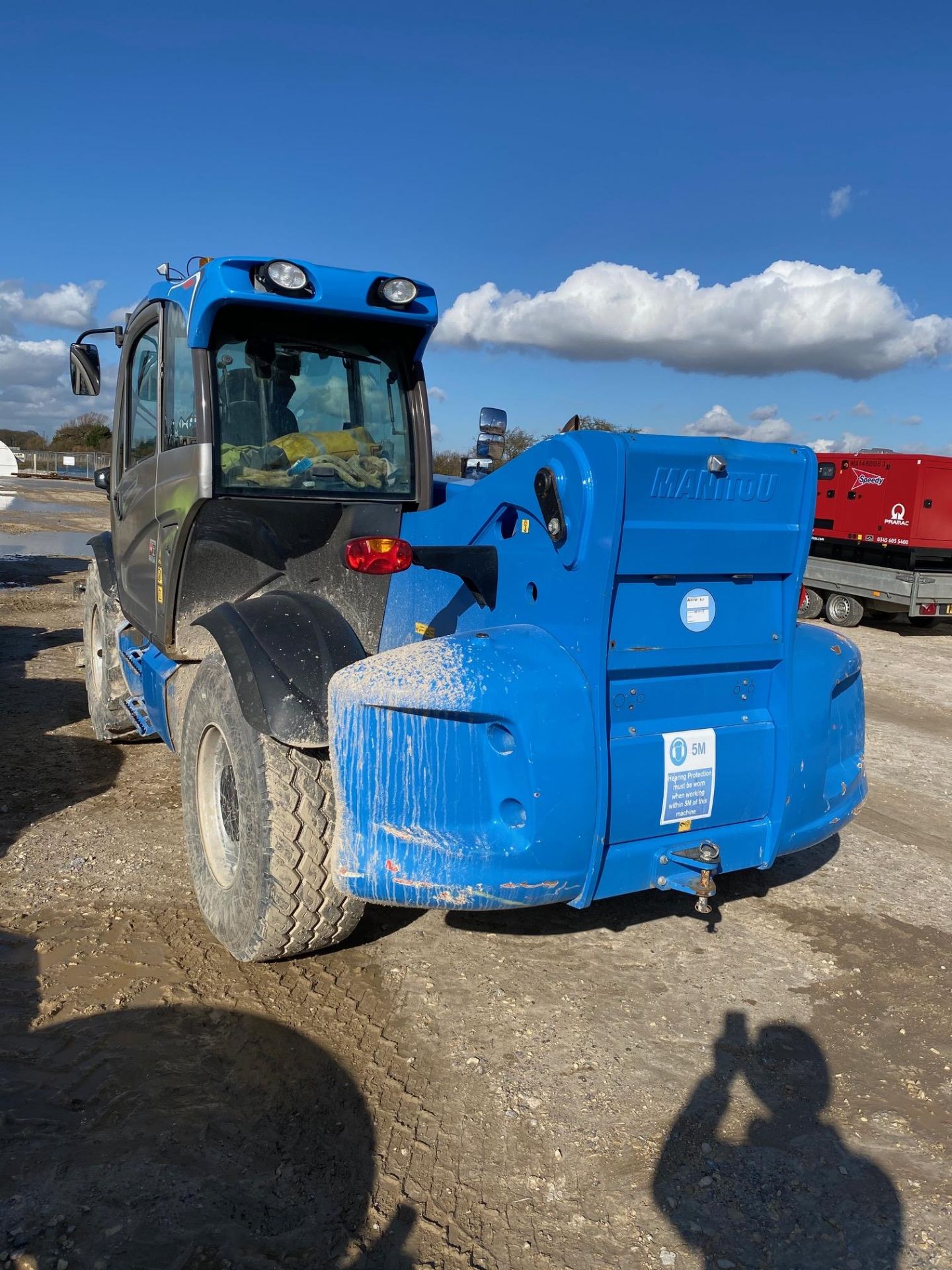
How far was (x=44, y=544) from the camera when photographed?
17.9 metres

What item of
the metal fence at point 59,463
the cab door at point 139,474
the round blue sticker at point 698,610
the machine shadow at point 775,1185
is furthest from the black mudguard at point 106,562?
the metal fence at point 59,463

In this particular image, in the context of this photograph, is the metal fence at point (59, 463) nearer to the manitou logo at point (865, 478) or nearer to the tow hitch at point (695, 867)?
the manitou logo at point (865, 478)

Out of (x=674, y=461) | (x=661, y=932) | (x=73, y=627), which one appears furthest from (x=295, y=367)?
(x=73, y=627)

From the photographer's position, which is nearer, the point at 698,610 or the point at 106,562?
the point at 698,610

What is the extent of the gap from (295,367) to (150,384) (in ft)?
3.20

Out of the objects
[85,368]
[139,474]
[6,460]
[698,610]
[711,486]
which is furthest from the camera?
[6,460]

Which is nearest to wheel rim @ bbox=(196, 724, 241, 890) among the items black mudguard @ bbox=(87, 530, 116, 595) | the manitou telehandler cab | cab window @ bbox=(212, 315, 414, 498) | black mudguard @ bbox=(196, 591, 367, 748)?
the manitou telehandler cab

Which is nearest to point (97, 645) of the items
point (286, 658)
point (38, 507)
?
point (286, 658)

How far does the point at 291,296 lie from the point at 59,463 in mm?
58835

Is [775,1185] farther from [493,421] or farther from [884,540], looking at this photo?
[884,540]

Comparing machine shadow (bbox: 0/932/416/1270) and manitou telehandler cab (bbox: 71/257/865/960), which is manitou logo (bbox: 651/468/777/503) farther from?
machine shadow (bbox: 0/932/416/1270)

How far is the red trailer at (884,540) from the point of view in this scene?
515 inches

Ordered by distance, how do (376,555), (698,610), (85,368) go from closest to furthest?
(698,610) → (376,555) → (85,368)

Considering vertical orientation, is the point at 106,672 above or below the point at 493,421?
below
